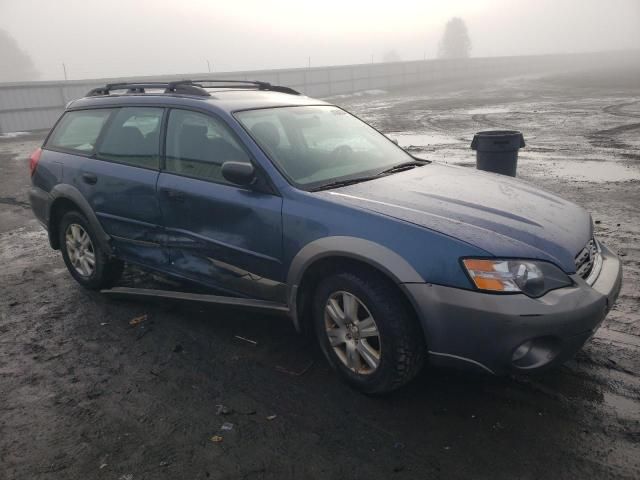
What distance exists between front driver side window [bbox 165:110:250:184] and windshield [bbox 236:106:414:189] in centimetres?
17

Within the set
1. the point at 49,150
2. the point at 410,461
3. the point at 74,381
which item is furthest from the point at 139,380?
the point at 49,150

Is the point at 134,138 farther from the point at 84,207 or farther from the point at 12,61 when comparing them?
the point at 12,61

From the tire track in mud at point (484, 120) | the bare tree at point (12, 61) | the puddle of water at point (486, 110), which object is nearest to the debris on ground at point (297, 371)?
the tire track in mud at point (484, 120)

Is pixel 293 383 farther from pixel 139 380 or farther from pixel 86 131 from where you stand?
pixel 86 131

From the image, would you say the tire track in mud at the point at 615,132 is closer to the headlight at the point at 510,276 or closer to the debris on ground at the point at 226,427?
the headlight at the point at 510,276

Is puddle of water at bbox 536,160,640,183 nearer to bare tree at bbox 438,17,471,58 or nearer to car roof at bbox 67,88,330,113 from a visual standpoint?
car roof at bbox 67,88,330,113

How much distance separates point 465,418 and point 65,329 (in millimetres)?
3185

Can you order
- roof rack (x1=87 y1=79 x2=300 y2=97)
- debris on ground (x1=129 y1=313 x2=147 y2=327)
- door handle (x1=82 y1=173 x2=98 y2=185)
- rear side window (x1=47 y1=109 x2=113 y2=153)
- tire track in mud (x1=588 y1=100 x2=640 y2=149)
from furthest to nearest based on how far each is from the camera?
1. tire track in mud (x1=588 y1=100 x2=640 y2=149)
2. rear side window (x1=47 y1=109 x2=113 y2=153)
3. door handle (x1=82 y1=173 x2=98 y2=185)
4. debris on ground (x1=129 y1=313 x2=147 y2=327)
5. roof rack (x1=87 y1=79 x2=300 y2=97)

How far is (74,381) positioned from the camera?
3488 mm

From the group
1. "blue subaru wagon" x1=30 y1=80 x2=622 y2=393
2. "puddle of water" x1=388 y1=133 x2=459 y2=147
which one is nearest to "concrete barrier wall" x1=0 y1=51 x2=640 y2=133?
"puddle of water" x1=388 y1=133 x2=459 y2=147

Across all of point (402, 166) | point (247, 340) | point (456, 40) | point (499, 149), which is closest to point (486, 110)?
point (499, 149)

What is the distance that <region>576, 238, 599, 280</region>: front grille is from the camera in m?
2.96

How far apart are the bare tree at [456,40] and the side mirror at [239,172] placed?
122973 mm

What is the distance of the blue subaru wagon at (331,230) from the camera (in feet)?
8.82
